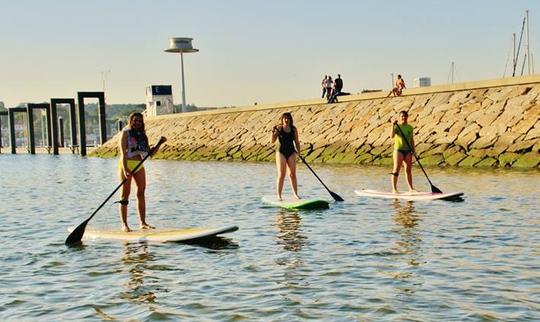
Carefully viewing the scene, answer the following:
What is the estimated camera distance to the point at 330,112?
42469 mm

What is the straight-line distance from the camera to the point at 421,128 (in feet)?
109

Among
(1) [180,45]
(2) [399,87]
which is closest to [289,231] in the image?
(2) [399,87]

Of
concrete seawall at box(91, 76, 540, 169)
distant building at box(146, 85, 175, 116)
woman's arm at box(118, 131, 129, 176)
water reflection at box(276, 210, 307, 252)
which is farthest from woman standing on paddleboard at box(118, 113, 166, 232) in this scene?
distant building at box(146, 85, 175, 116)

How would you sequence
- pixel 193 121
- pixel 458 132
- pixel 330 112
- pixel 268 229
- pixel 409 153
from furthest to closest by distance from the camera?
pixel 193 121
pixel 330 112
pixel 458 132
pixel 409 153
pixel 268 229

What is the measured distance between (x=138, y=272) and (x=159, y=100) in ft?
246

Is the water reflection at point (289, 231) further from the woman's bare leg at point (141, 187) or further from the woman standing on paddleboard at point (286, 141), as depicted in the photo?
the woman's bare leg at point (141, 187)

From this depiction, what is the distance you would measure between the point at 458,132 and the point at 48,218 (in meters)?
19.2

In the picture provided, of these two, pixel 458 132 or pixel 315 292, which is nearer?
pixel 315 292

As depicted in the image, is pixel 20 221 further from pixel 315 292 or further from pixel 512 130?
pixel 512 130

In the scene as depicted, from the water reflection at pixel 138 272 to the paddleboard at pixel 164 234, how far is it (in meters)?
0.18

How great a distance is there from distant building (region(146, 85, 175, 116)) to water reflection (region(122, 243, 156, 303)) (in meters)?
69.7

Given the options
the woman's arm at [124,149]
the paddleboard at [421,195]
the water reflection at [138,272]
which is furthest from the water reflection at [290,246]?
the paddleboard at [421,195]

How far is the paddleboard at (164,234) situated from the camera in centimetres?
1112

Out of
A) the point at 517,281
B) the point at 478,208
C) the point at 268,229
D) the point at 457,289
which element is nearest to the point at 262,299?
the point at 457,289
